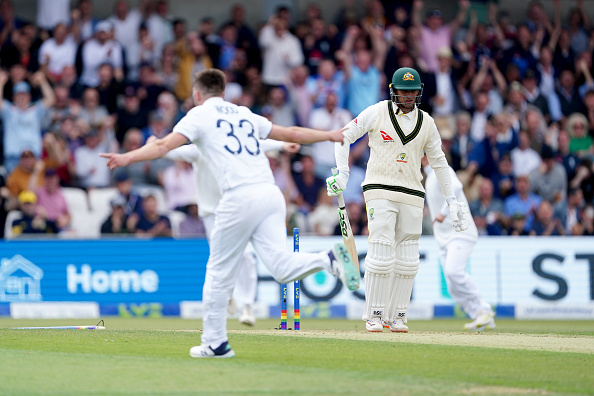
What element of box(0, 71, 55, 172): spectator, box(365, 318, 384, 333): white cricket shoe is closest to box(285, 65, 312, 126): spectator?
Answer: box(0, 71, 55, 172): spectator

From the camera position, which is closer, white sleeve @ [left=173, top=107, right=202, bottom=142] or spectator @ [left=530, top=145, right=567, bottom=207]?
white sleeve @ [left=173, top=107, right=202, bottom=142]

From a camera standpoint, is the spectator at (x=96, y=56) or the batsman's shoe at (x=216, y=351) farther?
the spectator at (x=96, y=56)

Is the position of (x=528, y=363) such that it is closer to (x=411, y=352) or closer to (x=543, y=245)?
(x=411, y=352)

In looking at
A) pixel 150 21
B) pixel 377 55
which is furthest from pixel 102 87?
pixel 377 55

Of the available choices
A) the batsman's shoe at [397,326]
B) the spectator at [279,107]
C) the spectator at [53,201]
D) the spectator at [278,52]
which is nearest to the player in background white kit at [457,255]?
the batsman's shoe at [397,326]

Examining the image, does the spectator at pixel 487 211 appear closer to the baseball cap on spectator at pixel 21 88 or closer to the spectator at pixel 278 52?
the spectator at pixel 278 52

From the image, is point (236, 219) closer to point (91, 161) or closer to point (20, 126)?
point (91, 161)

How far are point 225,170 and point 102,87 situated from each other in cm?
1183

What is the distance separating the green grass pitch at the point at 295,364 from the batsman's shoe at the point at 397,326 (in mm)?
446

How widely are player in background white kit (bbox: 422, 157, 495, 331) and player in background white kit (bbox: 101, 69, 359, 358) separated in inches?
195

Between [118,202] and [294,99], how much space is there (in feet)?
15.4

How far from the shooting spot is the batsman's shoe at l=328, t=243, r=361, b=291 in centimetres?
778

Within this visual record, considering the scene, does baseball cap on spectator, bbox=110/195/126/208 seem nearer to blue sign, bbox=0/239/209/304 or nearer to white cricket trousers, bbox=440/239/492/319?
blue sign, bbox=0/239/209/304

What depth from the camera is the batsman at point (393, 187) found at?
35.6ft
